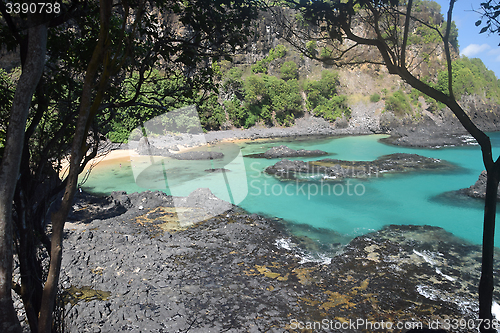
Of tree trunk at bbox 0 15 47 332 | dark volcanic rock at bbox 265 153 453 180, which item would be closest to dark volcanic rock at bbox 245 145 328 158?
dark volcanic rock at bbox 265 153 453 180

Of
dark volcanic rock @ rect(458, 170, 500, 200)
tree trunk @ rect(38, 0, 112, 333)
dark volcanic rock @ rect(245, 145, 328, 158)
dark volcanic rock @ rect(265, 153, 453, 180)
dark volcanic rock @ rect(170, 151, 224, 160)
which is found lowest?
dark volcanic rock @ rect(458, 170, 500, 200)

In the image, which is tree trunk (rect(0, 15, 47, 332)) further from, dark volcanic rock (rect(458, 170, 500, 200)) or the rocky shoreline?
dark volcanic rock (rect(458, 170, 500, 200))

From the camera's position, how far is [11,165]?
2.02 metres

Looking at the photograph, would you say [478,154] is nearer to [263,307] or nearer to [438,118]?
[438,118]

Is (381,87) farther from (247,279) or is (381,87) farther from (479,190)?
(247,279)

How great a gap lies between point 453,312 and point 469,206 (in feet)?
26.8

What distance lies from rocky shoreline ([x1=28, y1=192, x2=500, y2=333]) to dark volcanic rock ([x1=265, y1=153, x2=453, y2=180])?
7.04 meters

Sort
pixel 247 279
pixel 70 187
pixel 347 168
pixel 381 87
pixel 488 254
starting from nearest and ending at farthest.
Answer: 1. pixel 70 187
2. pixel 488 254
3. pixel 247 279
4. pixel 347 168
5. pixel 381 87

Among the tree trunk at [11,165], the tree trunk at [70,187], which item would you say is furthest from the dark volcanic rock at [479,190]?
the tree trunk at [11,165]

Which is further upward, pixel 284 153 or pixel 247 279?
pixel 284 153

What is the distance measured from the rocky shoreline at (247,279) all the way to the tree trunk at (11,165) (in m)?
1.19

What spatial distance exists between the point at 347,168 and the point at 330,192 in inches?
139

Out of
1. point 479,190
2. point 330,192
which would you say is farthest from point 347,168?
point 479,190

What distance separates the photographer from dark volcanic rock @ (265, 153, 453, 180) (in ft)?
50.8
